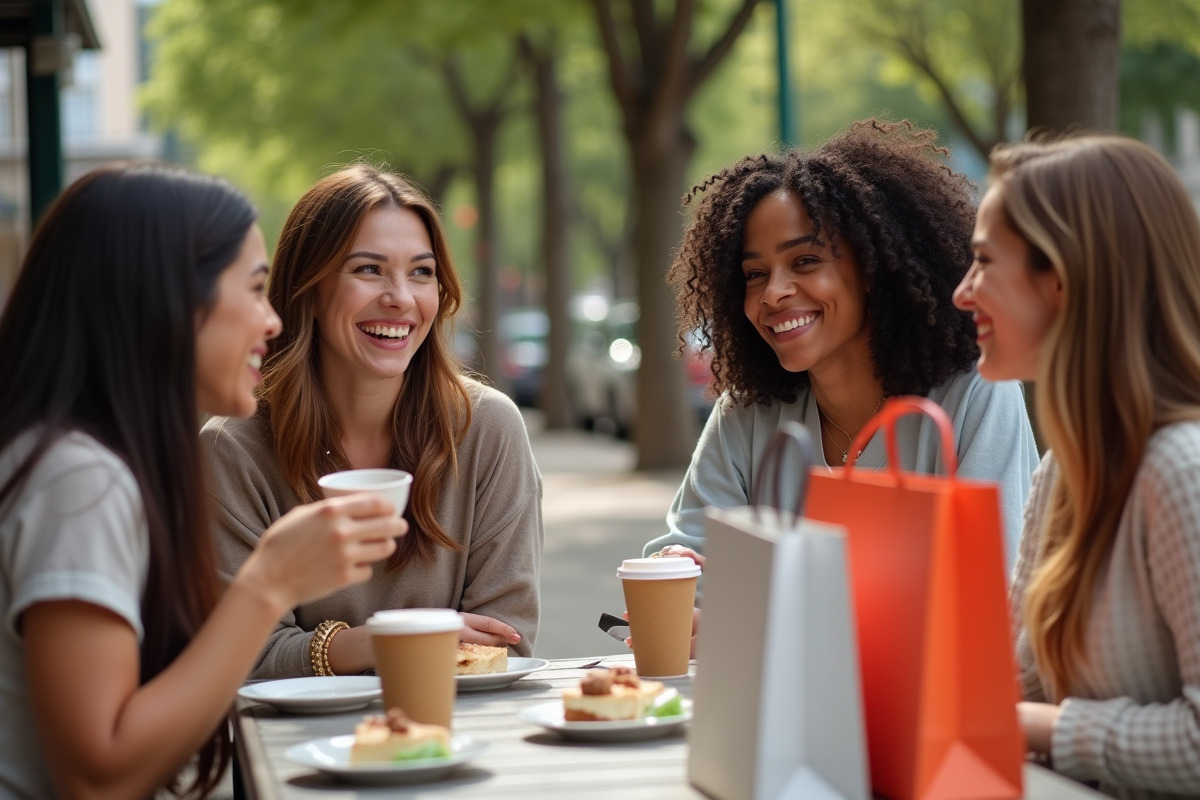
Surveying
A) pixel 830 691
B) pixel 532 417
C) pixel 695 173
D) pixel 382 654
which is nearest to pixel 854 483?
pixel 830 691

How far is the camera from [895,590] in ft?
6.41

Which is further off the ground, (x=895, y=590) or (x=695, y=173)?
(x=695, y=173)

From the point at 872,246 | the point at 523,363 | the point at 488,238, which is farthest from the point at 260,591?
the point at 523,363

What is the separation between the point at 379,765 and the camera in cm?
216

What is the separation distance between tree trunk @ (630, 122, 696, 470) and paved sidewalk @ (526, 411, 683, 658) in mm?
334

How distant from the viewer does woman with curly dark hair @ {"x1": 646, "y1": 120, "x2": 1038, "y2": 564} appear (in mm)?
3643

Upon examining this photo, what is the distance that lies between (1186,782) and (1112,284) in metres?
0.71

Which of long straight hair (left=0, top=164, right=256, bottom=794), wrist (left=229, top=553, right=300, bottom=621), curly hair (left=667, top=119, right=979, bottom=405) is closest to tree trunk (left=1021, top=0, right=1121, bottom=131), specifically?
curly hair (left=667, top=119, right=979, bottom=405)

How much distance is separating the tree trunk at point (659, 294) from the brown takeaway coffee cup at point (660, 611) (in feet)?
35.8

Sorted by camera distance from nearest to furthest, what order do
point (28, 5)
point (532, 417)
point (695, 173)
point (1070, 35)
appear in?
point (1070, 35), point (28, 5), point (532, 417), point (695, 173)

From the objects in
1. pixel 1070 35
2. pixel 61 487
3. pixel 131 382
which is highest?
pixel 1070 35

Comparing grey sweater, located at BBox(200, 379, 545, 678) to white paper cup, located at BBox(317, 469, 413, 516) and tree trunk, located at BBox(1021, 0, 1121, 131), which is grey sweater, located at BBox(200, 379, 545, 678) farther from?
tree trunk, located at BBox(1021, 0, 1121, 131)

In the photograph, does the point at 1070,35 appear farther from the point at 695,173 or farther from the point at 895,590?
the point at 695,173

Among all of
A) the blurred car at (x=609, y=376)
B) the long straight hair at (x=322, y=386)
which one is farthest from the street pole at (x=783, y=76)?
the long straight hair at (x=322, y=386)
